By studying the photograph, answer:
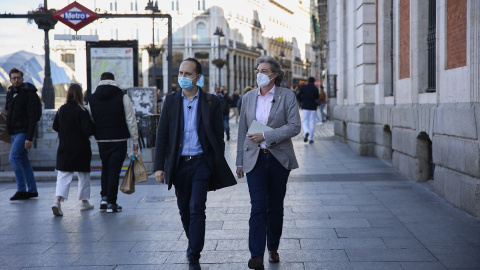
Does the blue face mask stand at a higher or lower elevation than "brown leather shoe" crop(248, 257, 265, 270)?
higher

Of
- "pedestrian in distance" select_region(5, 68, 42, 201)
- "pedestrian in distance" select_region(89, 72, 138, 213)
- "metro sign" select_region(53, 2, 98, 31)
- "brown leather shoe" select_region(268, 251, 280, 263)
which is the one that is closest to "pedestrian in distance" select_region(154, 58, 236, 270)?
"brown leather shoe" select_region(268, 251, 280, 263)

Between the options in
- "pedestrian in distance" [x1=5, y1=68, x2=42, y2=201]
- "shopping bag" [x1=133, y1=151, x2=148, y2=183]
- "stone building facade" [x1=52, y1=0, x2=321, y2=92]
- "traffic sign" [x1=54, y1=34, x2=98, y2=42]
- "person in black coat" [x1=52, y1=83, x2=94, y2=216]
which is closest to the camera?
"shopping bag" [x1=133, y1=151, x2=148, y2=183]

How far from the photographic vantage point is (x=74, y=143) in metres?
9.31

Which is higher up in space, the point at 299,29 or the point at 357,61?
the point at 299,29

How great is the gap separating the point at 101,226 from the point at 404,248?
3.46 m

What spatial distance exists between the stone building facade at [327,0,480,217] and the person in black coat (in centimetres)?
462

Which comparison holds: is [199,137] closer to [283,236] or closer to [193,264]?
[193,264]

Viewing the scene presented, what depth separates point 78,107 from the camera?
9.38 metres

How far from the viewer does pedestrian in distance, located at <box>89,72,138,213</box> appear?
9172mm

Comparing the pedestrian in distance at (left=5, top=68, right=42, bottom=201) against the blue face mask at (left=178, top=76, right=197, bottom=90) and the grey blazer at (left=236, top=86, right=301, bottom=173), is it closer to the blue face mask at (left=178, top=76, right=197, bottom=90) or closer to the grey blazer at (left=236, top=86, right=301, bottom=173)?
the blue face mask at (left=178, top=76, right=197, bottom=90)

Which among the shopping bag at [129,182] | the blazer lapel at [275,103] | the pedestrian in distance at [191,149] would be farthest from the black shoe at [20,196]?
the blazer lapel at [275,103]

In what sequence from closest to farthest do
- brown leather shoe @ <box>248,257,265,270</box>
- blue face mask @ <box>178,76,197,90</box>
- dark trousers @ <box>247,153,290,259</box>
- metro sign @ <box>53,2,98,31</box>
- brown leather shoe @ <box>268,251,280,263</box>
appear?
brown leather shoe @ <box>248,257,265,270</box>
dark trousers @ <box>247,153,290,259</box>
blue face mask @ <box>178,76,197,90</box>
brown leather shoe @ <box>268,251,280,263</box>
metro sign @ <box>53,2,98,31</box>

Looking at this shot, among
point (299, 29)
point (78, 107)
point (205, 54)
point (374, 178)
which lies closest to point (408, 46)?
point (374, 178)

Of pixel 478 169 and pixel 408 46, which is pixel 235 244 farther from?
pixel 408 46
